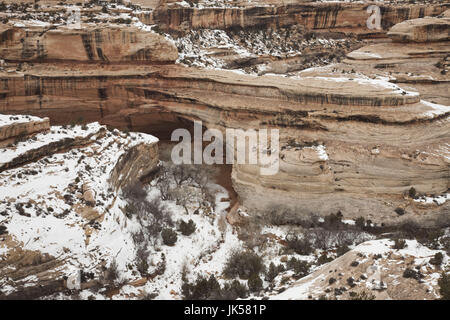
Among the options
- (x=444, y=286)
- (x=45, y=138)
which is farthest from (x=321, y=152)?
(x=45, y=138)

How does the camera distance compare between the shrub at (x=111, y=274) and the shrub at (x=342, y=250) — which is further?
the shrub at (x=342, y=250)

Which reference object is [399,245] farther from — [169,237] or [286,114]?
[286,114]

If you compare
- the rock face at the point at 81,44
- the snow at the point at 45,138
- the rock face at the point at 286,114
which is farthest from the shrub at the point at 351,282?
the rock face at the point at 81,44

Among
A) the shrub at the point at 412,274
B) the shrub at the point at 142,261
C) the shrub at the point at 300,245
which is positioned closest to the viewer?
the shrub at the point at 412,274

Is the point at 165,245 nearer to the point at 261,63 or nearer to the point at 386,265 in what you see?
the point at 386,265

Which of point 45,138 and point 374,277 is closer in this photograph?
point 374,277

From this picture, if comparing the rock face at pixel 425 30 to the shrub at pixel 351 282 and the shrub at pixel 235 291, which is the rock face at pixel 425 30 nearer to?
the shrub at pixel 351 282

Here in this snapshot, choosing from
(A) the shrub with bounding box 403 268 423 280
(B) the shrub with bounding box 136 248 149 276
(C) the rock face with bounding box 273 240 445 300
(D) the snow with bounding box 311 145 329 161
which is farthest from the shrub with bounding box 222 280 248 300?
(D) the snow with bounding box 311 145 329 161
